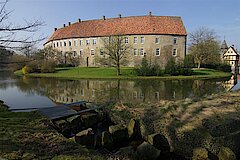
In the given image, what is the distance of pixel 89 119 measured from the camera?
9.95 meters

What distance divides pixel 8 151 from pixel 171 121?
5736mm

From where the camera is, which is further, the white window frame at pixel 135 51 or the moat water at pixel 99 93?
the white window frame at pixel 135 51

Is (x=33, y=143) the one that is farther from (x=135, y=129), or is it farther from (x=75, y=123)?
(x=135, y=129)

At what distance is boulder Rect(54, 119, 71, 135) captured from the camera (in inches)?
341

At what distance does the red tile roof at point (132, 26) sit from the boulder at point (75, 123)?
35021 mm

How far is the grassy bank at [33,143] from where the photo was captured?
496cm

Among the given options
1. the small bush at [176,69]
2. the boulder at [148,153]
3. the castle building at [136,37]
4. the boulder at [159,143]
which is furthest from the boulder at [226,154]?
the castle building at [136,37]

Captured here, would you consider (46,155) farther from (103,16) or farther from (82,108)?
(103,16)

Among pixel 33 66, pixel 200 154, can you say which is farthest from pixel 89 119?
pixel 33 66

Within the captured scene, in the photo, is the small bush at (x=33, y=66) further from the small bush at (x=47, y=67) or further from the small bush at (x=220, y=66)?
the small bush at (x=220, y=66)

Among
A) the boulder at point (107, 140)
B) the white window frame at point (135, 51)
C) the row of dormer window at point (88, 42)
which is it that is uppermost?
the row of dormer window at point (88, 42)

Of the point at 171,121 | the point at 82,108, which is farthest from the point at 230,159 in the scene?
the point at 82,108

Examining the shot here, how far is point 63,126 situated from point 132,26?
4163cm

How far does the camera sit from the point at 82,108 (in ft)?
38.2
